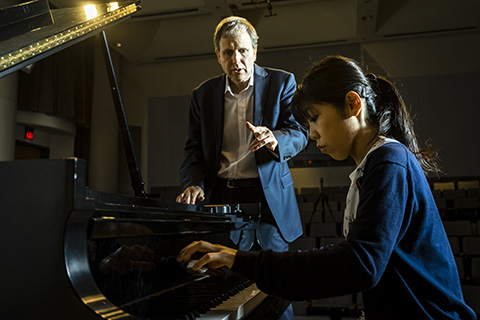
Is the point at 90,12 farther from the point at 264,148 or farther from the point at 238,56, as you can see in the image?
the point at 264,148

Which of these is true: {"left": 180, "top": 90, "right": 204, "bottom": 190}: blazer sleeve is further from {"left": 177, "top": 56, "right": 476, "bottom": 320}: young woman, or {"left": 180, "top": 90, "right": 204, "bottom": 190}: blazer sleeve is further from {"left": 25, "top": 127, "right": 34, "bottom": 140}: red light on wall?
{"left": 25, "top": 127, "right": 34, "bottom": 140}: red light on wall

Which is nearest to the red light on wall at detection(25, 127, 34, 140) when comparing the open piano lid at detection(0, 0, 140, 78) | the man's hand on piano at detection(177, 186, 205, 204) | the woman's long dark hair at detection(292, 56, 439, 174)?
the open piano lid at detection(0, 0, 140, 78)

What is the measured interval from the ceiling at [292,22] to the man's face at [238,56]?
7099 mm

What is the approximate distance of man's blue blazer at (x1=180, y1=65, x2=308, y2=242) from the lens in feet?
6.25

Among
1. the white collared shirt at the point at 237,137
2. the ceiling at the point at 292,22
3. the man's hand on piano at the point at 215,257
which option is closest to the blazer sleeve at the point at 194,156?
the white collared shirt at the point at 237,137

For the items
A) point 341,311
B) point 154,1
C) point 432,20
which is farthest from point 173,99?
point 341,311

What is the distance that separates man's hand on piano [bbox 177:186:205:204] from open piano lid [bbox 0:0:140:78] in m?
0.69

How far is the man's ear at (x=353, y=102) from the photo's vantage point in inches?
44.6

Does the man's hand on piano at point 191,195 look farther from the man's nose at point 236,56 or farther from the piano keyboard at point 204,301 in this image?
the man's nose at point 236,56

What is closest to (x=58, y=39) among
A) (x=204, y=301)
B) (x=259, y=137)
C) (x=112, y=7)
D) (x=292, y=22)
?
(x=112, y=7)

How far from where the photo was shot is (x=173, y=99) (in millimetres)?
11859

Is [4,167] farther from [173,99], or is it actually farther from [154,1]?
[173,99]

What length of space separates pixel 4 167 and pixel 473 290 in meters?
3.51

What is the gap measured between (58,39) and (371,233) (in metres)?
1.02
